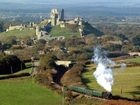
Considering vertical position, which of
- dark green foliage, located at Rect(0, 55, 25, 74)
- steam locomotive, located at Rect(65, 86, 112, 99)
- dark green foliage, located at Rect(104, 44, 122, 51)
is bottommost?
dark green foliage, located at Rect(104, 44, 122, 51)

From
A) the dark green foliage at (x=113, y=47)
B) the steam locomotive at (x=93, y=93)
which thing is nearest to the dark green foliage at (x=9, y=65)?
the steam locomotive at (x=93, y=93)

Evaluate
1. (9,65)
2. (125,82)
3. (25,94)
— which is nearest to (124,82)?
(125,82)

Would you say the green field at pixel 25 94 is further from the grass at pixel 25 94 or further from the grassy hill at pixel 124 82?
the grassy hill at pixel 124 82

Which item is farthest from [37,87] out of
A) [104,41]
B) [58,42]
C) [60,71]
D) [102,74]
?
[104,41]

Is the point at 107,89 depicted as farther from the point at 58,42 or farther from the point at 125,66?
the point at 58,42

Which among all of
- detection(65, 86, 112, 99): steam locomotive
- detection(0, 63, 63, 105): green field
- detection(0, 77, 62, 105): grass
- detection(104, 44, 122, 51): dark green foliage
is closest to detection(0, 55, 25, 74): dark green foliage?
detection(0, 63, 63, 105): green field

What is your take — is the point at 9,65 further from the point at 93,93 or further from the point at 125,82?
the point at 93,93

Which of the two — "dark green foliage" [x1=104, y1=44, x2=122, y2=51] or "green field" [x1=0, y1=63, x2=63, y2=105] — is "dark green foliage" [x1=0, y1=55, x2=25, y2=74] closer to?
"green field" [x1=0, y1=63, x2=63, y2=105]
